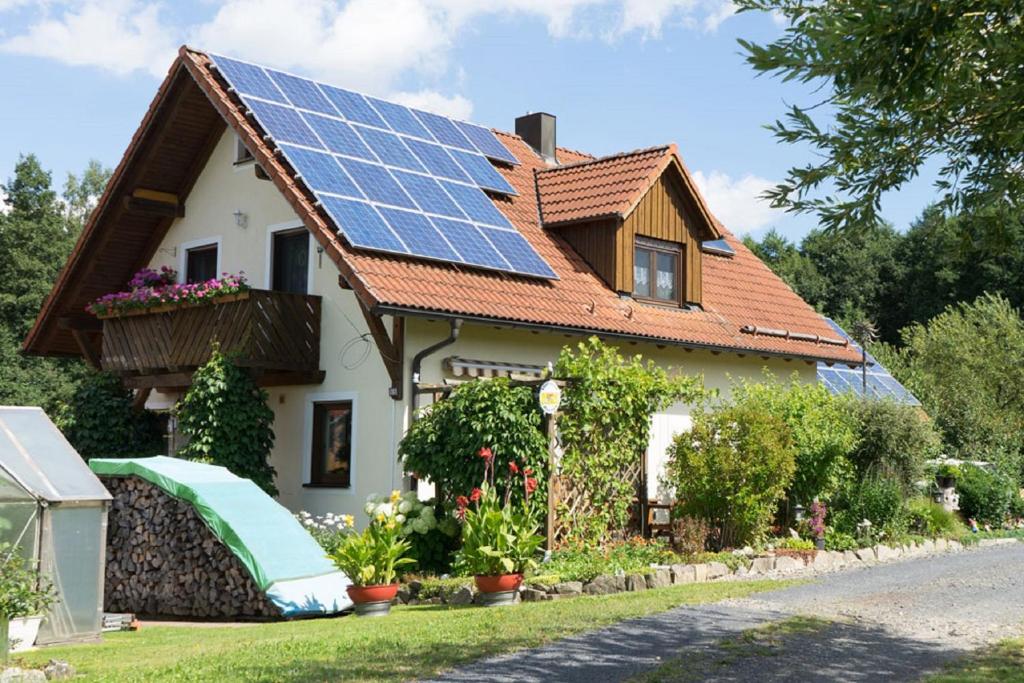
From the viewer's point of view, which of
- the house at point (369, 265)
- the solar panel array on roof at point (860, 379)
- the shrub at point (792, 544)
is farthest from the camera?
the solar panel array on roof at point (860, 379)

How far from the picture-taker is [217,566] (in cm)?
1508

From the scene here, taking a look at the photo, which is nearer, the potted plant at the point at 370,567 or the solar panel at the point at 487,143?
the potted plant at the point at 370,567

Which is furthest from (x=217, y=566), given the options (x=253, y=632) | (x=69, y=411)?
(x=69, y=411)

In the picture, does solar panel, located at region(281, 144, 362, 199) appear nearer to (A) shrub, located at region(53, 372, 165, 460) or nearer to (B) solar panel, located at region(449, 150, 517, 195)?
(B) solar panel, located at region(449, 150, 517, 195)

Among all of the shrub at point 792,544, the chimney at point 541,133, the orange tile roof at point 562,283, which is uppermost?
the chimney at point 541,133

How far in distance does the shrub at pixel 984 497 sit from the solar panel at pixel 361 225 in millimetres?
12203

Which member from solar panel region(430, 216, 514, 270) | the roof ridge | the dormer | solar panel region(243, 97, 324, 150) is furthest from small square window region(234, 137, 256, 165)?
the roof ridge

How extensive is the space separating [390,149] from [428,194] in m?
1.32

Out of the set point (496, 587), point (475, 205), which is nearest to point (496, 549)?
point (496, 587)

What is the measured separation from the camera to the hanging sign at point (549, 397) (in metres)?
15.3

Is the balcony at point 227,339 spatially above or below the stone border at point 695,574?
above

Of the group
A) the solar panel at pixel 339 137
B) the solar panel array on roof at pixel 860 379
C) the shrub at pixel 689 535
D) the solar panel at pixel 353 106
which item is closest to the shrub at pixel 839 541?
the shrub at pixel 689 535

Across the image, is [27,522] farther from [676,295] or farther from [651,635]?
[676,295]

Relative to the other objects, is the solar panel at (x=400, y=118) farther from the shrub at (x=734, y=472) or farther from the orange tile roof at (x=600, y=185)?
the shrub at (x=734, y=472)
